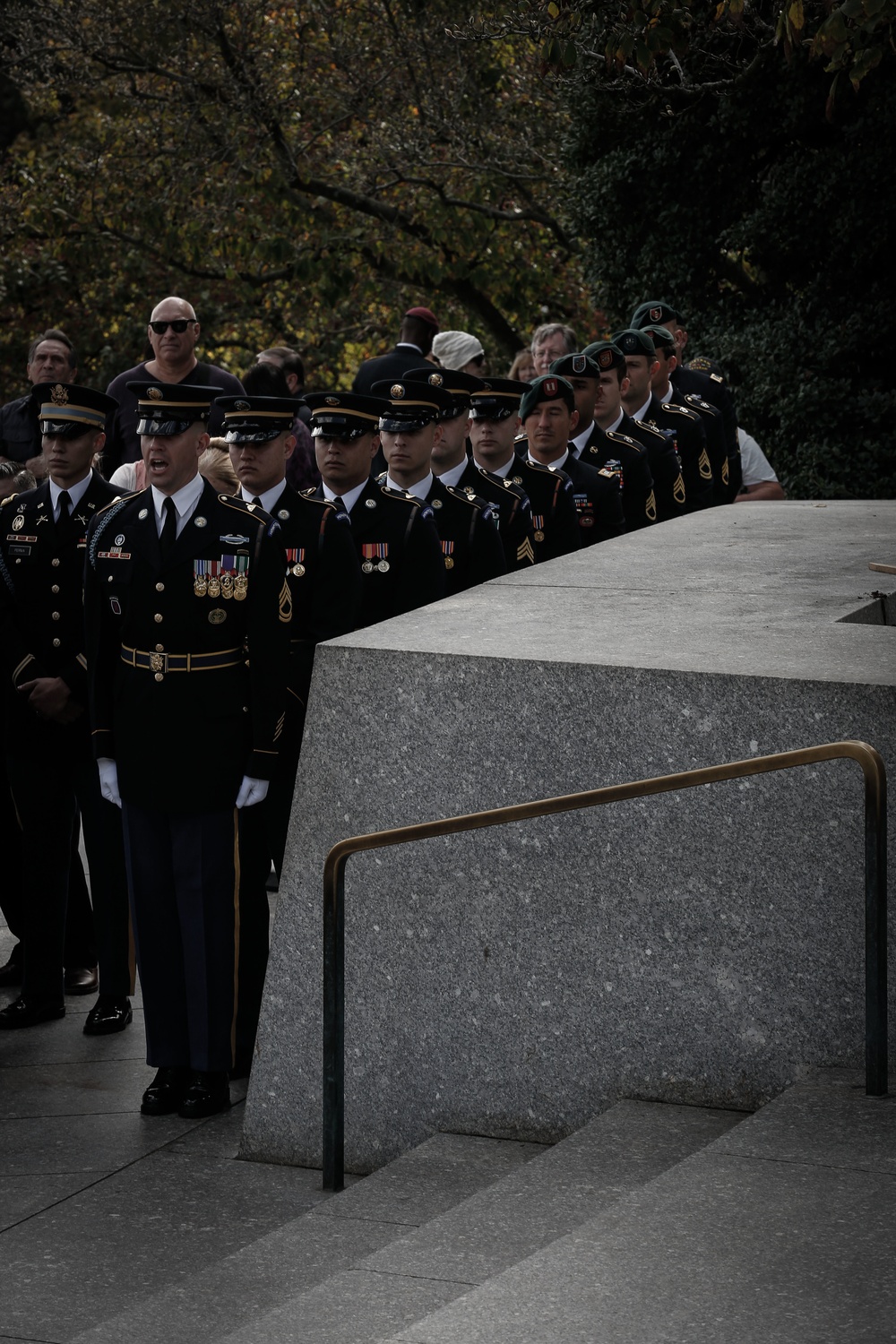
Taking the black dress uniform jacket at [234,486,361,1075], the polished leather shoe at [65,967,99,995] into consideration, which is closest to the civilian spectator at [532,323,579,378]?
the black dress uniform jacket at [234,486,361,1075]

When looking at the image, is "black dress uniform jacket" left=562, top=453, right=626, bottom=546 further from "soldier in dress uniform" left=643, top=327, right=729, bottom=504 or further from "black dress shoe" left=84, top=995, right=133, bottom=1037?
"black dress shoe" left=84, top=995, right=133, bottom=1037

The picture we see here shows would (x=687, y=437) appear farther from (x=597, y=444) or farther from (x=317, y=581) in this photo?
(x=317, y=581)

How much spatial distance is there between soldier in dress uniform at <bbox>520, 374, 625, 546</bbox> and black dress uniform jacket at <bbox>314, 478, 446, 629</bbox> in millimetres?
1936

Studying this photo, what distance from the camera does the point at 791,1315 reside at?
303 cm

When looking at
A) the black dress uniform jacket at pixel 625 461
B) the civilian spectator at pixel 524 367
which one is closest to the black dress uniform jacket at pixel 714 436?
the civilian spectator at pixel 524 367

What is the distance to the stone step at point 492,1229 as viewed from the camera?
3.44 metres

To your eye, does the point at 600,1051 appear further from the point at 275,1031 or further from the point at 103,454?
the point at 103,454

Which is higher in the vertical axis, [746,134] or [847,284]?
[746,134]

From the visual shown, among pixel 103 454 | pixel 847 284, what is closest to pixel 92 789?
pixel 103 454

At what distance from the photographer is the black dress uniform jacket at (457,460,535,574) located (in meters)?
7.55

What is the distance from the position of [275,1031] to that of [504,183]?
1238 cm

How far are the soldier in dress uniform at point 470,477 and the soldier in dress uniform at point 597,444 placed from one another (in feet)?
4.97

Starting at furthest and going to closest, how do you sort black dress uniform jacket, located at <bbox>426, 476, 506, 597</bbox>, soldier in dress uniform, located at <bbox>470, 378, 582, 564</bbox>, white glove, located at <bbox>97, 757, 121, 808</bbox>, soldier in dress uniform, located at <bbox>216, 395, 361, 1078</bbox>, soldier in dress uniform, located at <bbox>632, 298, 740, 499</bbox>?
soldier in dress uniform, located at <bbox>632, 298, 740, 499</bbox>, soldier in dress uniform, located at <bbox>470, 378, 582, 564</bbox>, black dress uniform jacket, located at <bbox>426, 476, 506, 597</bbox>, soldier in dress uniform, located at <bbox>216, 395, 361, 1078</bbox>, white glove, located at <bbox>97, 757, 121, 808</bbox>

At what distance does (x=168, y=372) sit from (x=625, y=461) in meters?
2.34
